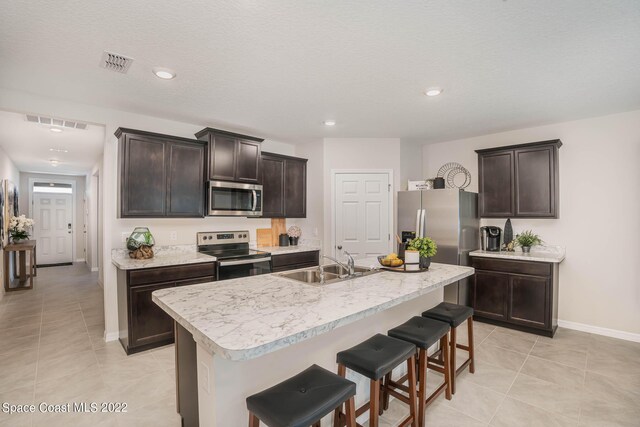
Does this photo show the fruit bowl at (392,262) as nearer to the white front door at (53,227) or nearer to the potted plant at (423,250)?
the potted plant at (423,250)

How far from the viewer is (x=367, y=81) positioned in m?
2.78

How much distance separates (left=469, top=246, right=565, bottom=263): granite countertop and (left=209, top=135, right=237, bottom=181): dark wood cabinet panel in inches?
131

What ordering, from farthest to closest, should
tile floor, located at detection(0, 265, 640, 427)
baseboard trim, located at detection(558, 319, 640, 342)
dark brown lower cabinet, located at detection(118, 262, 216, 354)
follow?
baseboard trim, located at detection(558, 319, 640, 342)
dark brown lower cabinet, located at detection(118, 262, 216, 354)
tile floor, located at detection(0, 265, 640, 427)

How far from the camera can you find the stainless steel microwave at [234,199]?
12.7 ft

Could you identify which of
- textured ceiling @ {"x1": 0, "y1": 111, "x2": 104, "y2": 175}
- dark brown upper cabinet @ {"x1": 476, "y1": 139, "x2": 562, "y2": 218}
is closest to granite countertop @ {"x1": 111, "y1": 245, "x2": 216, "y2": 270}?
textured ceiling @ {"x1": 0, "y1": 111, "x2": 104, "y2": 175}

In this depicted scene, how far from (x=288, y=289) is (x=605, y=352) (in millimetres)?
3462

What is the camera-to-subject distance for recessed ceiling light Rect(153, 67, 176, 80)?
99.5 inches

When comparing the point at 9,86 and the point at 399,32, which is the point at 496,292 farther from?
the point at 9,86

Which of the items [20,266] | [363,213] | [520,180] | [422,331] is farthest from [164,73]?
[20,266]

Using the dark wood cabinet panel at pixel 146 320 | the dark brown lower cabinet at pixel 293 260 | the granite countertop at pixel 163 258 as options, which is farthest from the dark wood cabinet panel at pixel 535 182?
the dark wood cabinet panel at pixel 146 320

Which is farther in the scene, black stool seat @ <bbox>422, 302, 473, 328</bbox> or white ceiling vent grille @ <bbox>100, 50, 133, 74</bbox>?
black stool seat @ <bbox>422, 302, 473, 328</bbox>

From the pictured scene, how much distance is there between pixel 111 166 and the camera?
3510 mm

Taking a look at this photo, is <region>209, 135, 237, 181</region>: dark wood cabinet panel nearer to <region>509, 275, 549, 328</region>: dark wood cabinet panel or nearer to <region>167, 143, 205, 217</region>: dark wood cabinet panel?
<region>167, 143, 205, 217</region>: dark wood cabinet panel

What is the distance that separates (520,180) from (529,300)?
149 cm
